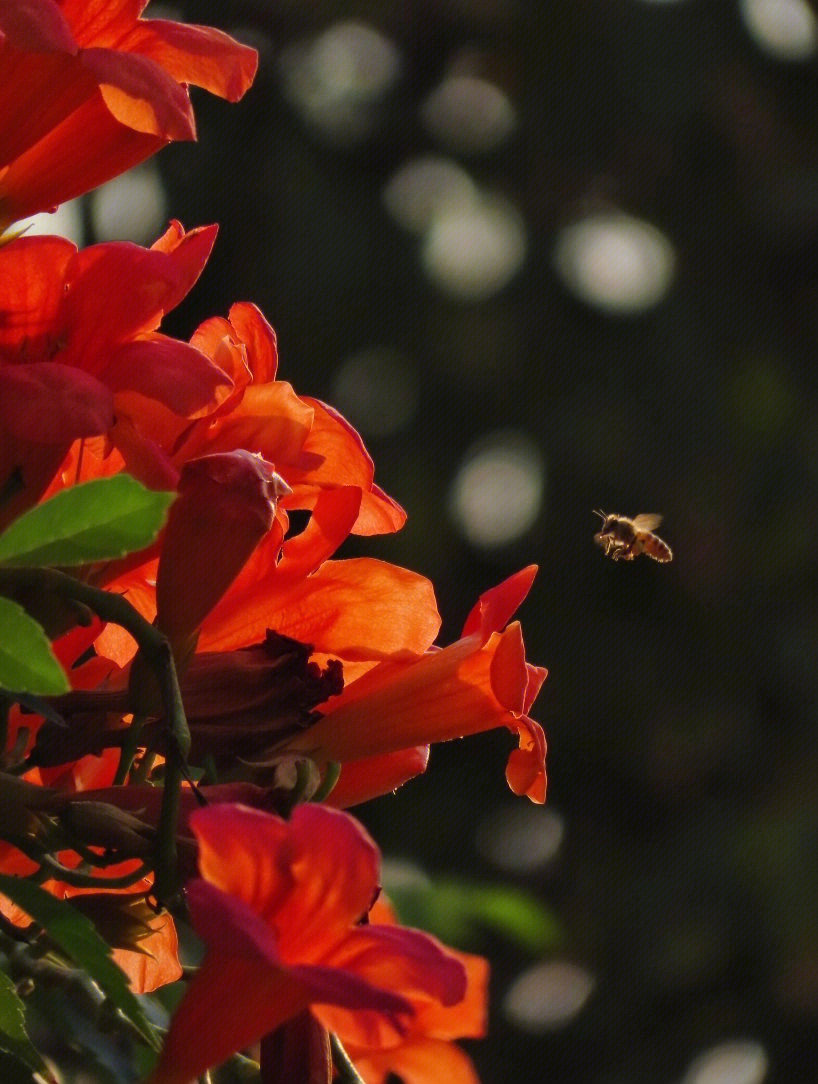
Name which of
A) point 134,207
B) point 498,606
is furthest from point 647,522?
point 134,207

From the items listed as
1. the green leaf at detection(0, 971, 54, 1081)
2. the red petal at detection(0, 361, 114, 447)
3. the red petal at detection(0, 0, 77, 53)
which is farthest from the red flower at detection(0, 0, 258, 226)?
the green leaf at detection(0, 971, 54, 1081)

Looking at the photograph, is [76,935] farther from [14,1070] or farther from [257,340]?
[257,340]

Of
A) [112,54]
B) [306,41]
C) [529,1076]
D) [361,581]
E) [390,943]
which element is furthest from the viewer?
[306,41]

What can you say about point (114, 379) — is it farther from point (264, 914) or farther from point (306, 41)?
point (306, 41)

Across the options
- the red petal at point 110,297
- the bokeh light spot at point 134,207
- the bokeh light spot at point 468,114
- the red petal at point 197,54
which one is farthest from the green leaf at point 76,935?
the bokeh light spot at point 468,114

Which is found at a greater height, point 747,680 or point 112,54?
point 112,54

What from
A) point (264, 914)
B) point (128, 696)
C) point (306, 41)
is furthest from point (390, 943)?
point (306, 41)

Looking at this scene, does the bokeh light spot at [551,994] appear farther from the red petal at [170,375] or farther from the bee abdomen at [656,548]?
the red petal at [170,375]
